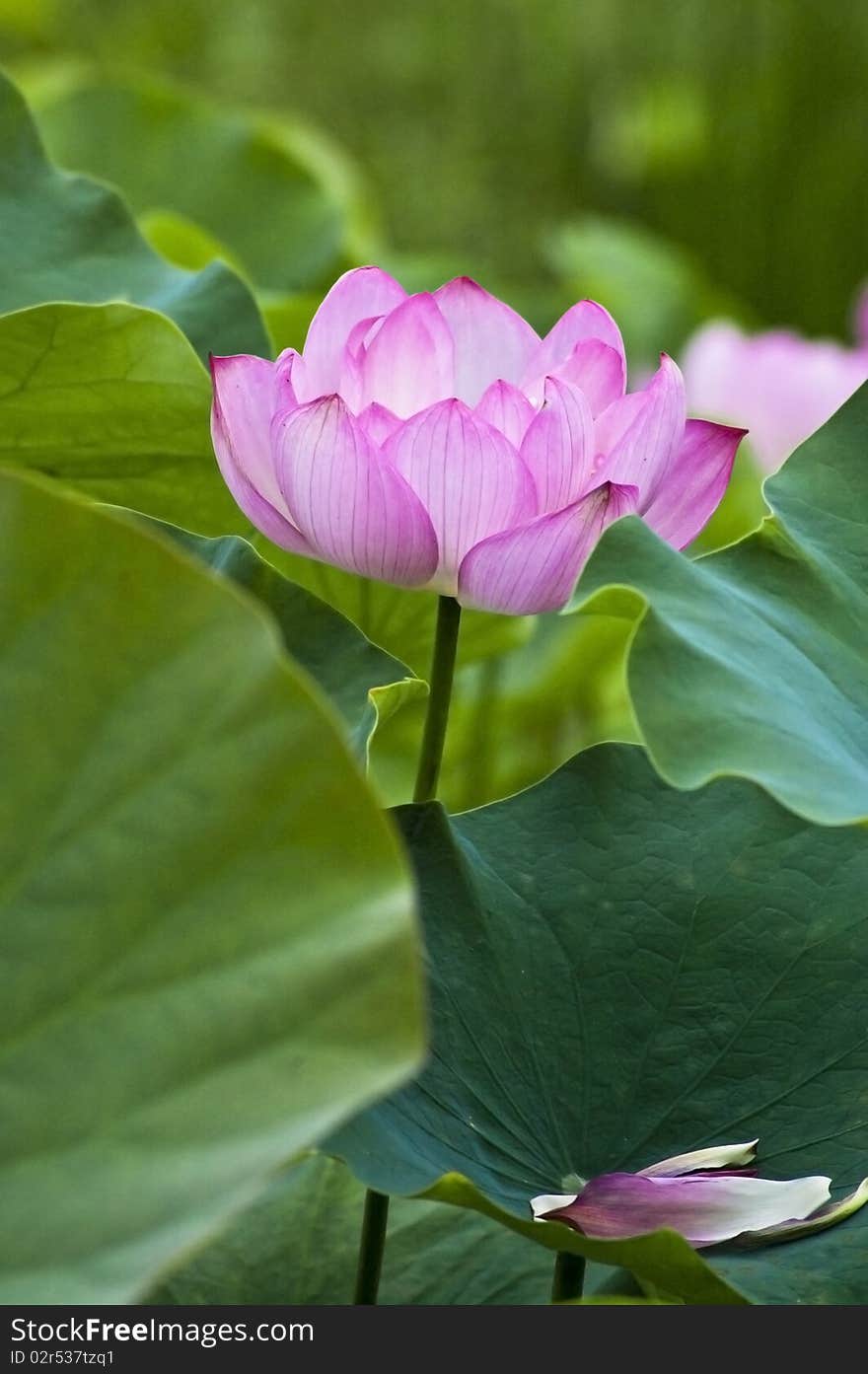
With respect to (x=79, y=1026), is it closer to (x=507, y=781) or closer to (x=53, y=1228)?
(x=53, y=1228)

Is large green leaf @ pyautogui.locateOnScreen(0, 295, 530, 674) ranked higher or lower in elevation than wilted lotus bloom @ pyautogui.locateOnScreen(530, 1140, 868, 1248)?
higher

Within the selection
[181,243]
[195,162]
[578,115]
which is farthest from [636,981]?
[578,115]

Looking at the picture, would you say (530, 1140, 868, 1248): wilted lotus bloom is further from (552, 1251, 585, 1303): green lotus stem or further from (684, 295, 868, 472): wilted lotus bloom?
(684, 295, 868, 472): wilted lotus bloom

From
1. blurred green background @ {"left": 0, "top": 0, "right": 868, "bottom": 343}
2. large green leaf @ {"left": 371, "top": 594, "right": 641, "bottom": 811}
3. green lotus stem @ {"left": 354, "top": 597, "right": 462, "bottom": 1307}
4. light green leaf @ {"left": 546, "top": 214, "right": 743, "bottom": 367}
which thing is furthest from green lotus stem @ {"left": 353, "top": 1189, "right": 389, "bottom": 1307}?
blurred green background @ {"left": 0, "top": 0, "right": 868, "bottom": 343}

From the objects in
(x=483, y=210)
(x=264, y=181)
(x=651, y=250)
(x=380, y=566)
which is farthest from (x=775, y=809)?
(x=483, y=210)

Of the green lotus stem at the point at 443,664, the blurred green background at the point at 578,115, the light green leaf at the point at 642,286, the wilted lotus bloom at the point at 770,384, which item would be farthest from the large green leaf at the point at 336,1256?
the blurred green background at the point at 578,115

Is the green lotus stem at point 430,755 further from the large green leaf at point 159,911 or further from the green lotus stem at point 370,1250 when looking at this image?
the large green leaf at point 159,911

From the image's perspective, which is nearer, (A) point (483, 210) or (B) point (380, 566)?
(B) point (380, 566)
